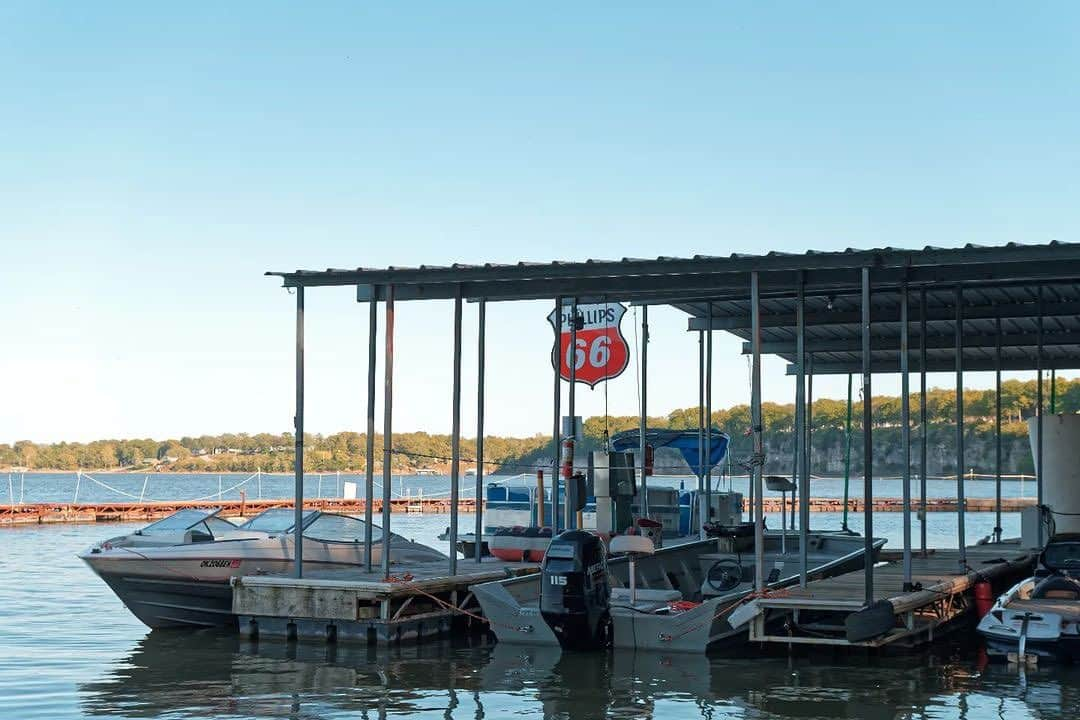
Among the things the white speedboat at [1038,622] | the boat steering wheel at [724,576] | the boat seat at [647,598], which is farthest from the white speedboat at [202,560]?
the white speedboat at [1038,622]

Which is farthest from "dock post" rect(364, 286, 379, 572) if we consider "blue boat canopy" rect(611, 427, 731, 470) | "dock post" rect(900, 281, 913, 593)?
"blue boat canopy" rect(611, 427, 731, 470)

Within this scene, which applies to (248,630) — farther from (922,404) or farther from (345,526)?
(922,404)

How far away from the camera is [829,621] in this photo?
1688 centimetres

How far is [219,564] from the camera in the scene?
19234 millimetres

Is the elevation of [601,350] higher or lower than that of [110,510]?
higher

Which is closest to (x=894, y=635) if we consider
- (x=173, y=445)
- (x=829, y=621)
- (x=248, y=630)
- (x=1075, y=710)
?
(x=829, y=621)

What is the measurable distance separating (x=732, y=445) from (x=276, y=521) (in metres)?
33.9

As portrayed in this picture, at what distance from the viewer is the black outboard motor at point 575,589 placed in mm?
15836

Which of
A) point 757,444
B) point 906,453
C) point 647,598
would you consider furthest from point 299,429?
point 906,453

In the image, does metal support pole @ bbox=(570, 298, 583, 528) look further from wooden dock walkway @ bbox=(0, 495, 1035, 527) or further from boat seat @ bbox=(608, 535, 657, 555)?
wooden dock walkway @ bbox=(0, 495, 1035, 527)

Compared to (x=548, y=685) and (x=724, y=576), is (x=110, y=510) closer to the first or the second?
(x=724, y=576)

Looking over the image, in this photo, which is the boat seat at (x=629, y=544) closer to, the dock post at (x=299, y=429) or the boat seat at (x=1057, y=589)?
the dock post at (x=299, y=429)

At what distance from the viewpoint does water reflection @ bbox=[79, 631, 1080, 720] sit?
13711 mm

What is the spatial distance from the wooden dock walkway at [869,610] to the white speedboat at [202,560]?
20.1 ft
